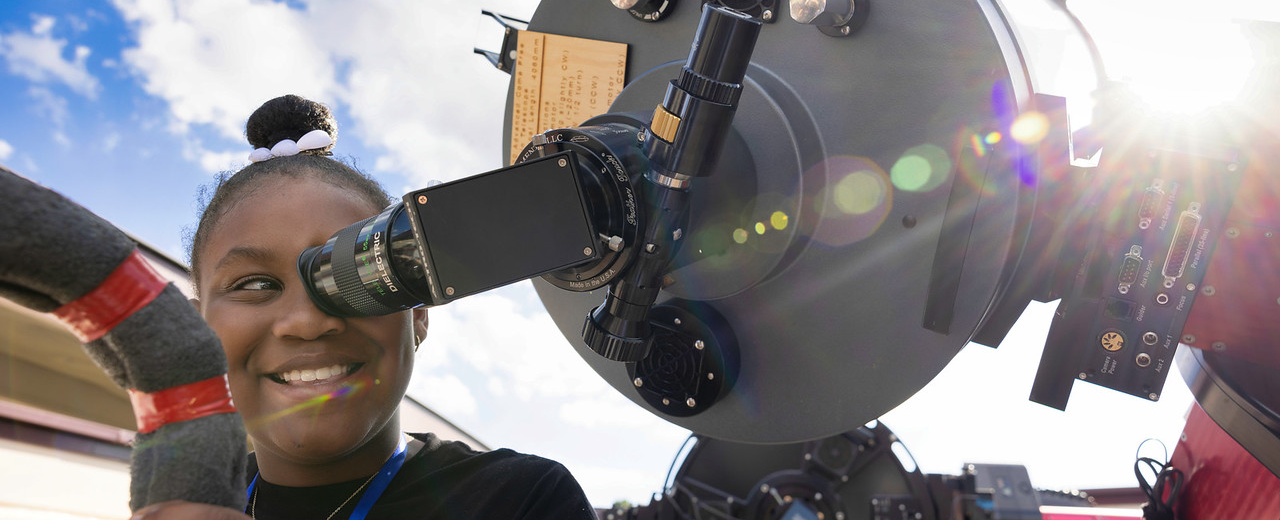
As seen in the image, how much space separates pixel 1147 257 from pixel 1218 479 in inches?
27.8

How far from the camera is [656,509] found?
1.63 meters

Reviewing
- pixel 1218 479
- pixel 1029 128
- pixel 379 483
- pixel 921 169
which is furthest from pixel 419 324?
pixel 1218 479

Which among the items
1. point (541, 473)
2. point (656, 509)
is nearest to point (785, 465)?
point (656, 509)

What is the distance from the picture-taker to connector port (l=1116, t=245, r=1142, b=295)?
0.98 metres

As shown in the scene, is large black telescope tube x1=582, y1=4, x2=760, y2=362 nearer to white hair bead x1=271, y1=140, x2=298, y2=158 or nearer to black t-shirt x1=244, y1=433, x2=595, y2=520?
black t-shirt x1=244, y1=433, x2=595, y2=520

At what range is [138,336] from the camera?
0.56 metres

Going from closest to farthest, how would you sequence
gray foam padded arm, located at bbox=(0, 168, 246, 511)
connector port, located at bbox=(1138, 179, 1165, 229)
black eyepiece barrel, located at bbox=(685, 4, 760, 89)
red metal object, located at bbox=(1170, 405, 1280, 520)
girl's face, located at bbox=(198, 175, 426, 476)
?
gray foam padded arm, located at bbox=(0, 168, 246, 511) → black eyepiece barrel, located at bbox=(685, 4, 760, 89) → connector port, located at bbox=(1138, 179, 1165, 229) → girl's face, located at bbox=(198, 175, 426, 476) → red metal object, located at bbox=(1170, 405, 1280, 520)

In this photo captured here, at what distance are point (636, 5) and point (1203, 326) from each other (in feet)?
2.57

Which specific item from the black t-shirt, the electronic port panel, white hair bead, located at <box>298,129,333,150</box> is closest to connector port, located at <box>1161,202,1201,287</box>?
the electronic port panel

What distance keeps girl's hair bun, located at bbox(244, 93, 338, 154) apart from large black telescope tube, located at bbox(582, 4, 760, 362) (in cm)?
74

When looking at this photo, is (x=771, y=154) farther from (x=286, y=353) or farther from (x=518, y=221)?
(x=286, y=353)

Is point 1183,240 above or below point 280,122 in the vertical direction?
above

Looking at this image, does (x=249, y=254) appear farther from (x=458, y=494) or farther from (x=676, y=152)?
(x=676, y=152)

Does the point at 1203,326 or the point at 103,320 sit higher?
the point at 1203,326
